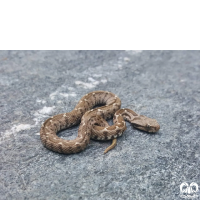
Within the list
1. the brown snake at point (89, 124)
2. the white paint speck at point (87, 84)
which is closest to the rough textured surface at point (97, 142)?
the white paint speck at point (87, 84)

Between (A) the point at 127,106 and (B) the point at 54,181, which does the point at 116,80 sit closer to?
(A) the point at 127,106

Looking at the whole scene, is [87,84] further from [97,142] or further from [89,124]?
[97,142]

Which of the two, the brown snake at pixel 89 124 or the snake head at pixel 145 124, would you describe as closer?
the brown snake at pixel 89 124

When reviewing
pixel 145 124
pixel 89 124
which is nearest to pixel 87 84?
pixel 89 124

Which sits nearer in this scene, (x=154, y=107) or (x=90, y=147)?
(x=90, y=147)

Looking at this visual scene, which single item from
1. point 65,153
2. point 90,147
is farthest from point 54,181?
point 90,147

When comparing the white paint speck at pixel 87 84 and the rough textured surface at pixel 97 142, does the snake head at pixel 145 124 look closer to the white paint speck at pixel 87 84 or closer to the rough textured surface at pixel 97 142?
the rough textured surface at pixel 97 142

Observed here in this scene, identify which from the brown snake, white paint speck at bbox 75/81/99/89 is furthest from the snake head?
white paint speck at bbox 75/81/99/89

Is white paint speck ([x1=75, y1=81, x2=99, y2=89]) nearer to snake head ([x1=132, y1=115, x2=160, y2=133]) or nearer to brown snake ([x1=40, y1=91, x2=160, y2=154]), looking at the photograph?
brown snake ([x1=40, y1=91, x2=160, y2=154])
